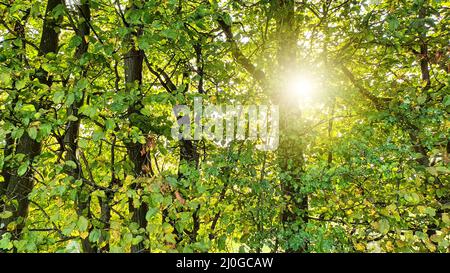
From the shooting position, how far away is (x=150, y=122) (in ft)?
10.9

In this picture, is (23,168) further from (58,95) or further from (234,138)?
(234,138)

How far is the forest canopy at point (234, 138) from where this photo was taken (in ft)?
8.13

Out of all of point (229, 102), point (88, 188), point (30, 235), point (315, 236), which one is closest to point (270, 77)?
point (229, 102)

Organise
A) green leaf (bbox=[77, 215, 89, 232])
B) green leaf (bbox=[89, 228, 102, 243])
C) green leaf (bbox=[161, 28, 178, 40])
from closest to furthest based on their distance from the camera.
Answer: green leaf (bbox=[77, 215, 89, 232]) < green leaf (bbox=[89, 228, 102, 243]) < green leaf (bbox=[161, 28, 178, 40])

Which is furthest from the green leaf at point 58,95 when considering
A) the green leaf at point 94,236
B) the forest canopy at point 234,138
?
the green leaf at point 94,236

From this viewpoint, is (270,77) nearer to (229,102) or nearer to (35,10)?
(229,102)

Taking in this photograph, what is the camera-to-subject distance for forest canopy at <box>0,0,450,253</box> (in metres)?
2.48

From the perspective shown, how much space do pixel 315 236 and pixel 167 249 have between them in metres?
1.49

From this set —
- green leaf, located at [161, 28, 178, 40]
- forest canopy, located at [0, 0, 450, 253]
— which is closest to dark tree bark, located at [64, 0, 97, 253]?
forest canopy, located at [0, 0, 450, 253]

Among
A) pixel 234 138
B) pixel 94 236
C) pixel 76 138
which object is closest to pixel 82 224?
pixel 94 236

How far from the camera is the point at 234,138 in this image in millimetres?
3768

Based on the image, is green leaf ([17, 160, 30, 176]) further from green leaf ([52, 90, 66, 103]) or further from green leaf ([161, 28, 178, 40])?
green leaf ([161, 28, 178, 40])

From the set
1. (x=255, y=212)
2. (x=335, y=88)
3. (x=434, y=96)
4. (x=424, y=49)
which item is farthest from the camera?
(x=424, y=49)

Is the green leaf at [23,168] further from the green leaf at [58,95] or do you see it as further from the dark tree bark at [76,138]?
the green leaf at [58,95]
